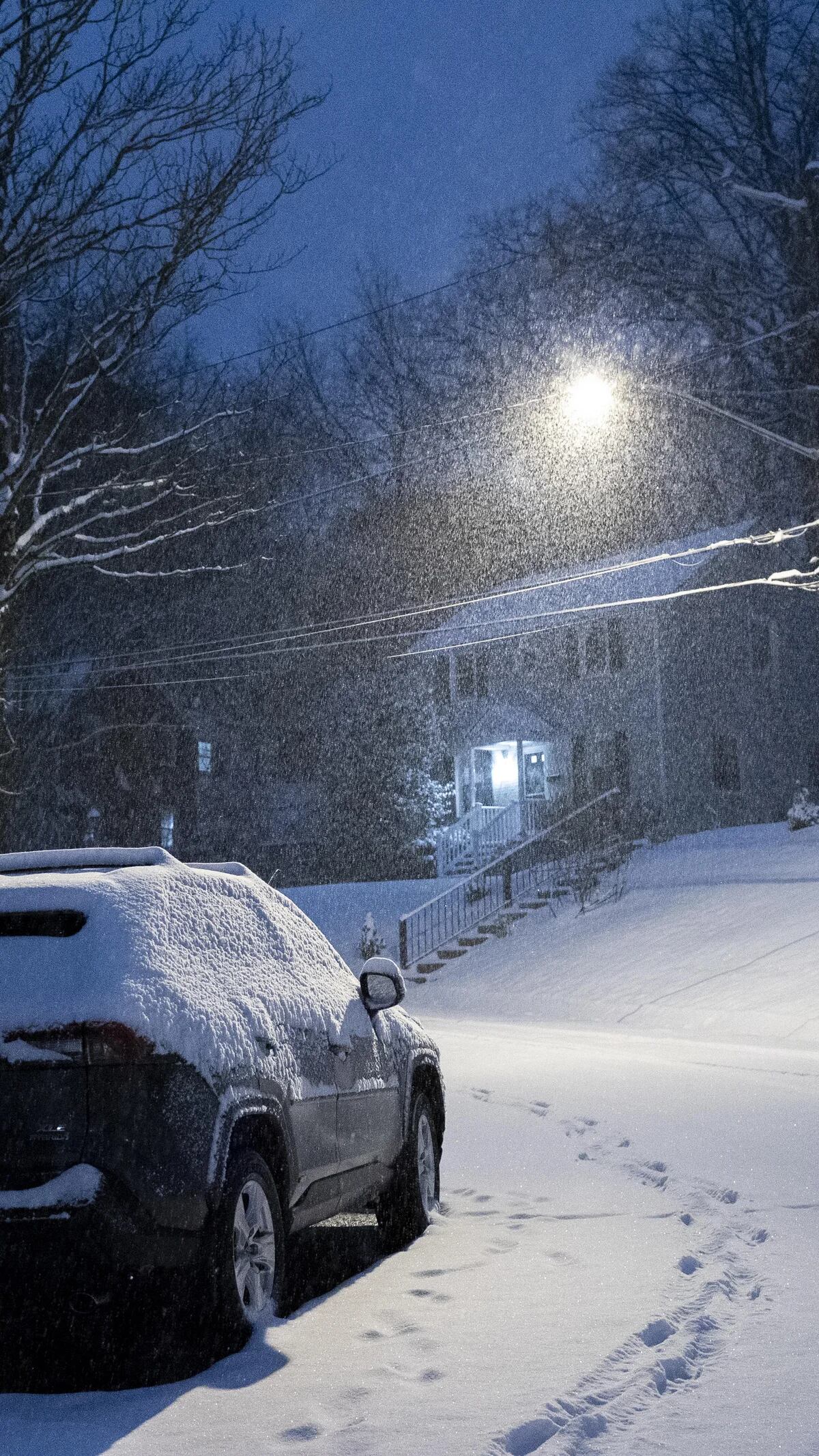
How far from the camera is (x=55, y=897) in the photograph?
5066 mm

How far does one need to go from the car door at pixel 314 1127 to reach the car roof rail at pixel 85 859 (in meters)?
0.89

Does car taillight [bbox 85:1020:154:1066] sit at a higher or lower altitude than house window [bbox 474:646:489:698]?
lower

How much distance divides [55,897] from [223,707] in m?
42.7

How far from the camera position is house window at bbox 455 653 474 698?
138 ft

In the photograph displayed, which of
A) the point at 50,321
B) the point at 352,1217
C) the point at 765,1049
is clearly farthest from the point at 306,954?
the point at 765,1049

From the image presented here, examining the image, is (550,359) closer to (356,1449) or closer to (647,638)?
(647,638)

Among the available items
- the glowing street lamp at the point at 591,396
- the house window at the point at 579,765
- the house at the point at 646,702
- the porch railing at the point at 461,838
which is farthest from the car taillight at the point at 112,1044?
the house window at the point at 579,765

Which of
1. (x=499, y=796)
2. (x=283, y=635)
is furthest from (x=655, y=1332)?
(x=283, y=635)

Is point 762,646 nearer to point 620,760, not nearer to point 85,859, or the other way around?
point 620,760

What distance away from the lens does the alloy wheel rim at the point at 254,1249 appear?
507cm

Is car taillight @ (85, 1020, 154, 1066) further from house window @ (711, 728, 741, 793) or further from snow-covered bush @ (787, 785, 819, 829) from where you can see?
house window @ (711, 728, 741, 793)

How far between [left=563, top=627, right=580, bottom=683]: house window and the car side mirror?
32561 millimetres

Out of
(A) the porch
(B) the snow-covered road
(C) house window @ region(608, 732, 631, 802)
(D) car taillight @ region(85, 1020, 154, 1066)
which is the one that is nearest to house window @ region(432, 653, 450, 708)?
(A) the porch

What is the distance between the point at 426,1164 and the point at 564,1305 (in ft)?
6.84
